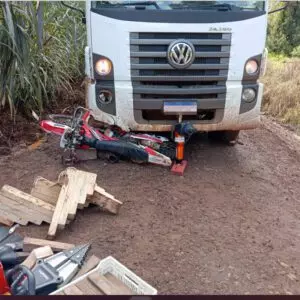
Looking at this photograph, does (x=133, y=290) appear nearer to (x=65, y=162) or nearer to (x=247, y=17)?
(x=65, y=162)

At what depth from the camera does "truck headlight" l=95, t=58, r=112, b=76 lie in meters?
4.80

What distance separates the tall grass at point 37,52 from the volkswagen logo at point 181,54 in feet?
5.37

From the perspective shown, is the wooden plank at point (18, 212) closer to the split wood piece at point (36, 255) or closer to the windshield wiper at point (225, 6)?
the split wood piece at point (36, 255)

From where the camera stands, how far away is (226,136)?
5848mm

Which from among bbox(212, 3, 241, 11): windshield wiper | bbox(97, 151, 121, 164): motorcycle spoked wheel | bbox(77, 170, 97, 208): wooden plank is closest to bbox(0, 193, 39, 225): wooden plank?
bbox(77, 170, 97, 208): wooden plank

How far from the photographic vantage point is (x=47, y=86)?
6668mm

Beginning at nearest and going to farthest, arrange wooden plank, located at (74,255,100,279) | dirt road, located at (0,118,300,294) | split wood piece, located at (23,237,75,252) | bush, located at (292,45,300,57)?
wooden plank, located at (74,255,100,279), dirt road, located at (0,118,300,294), split wood piece, located at (23,237,75,252), bush, located at (292,45,300,57)

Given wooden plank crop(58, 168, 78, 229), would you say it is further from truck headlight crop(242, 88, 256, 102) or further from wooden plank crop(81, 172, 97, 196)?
truck headlight crop(242, 88, 256, 102)

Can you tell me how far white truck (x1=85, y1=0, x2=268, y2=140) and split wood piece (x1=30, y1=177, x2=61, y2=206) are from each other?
122 cm

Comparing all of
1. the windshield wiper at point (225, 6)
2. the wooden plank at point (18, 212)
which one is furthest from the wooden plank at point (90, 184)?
the windshield wiper at point (225, 6)

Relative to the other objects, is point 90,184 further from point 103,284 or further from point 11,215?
point 103,284

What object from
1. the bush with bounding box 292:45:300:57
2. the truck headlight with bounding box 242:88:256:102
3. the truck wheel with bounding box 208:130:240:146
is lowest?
the bush with bounding box 292:45:300:57

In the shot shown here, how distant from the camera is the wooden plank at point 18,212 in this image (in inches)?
149

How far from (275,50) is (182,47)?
1307 cm
